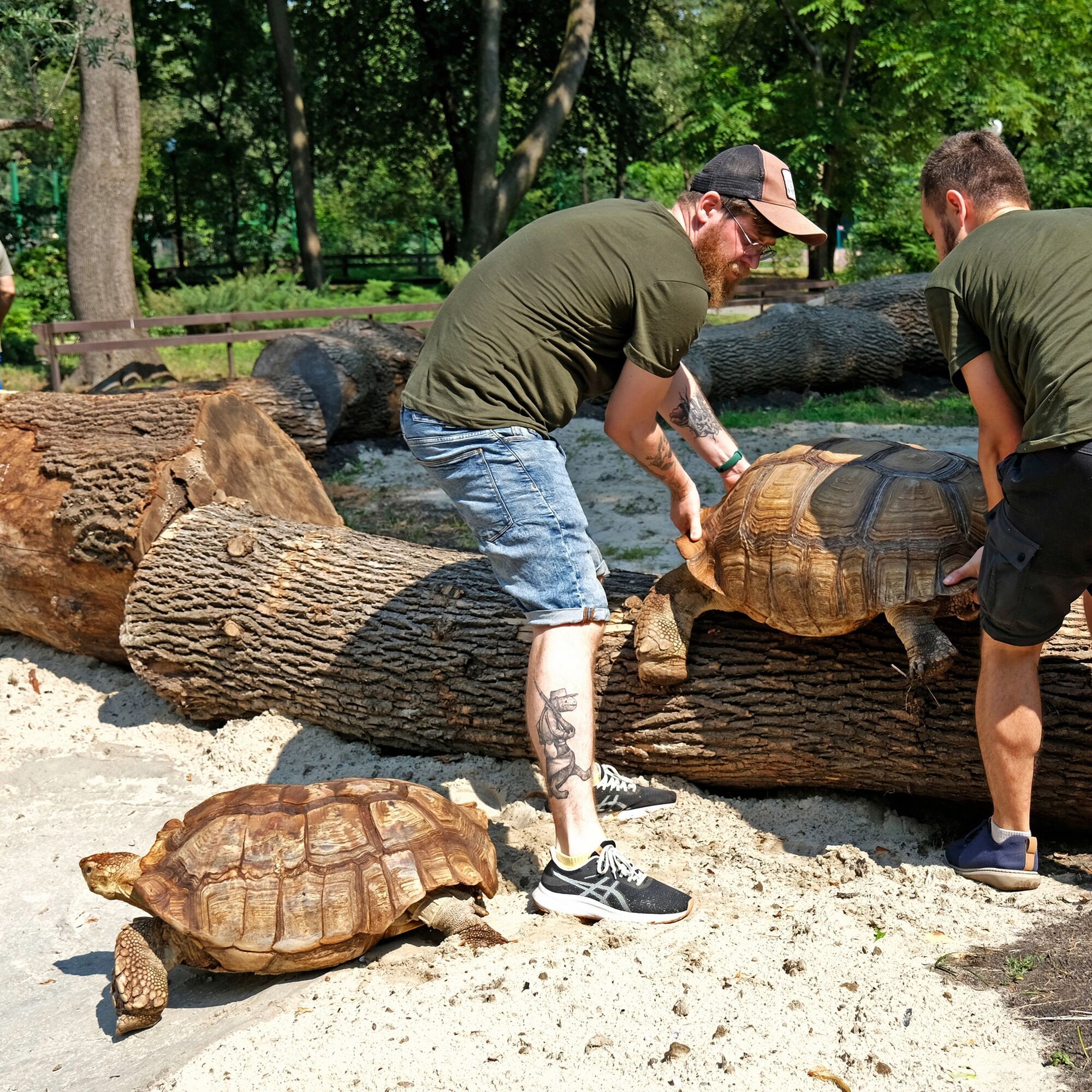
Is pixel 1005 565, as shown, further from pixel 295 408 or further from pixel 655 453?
pixel 295 408

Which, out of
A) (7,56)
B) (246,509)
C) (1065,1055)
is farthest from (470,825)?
(7,56)

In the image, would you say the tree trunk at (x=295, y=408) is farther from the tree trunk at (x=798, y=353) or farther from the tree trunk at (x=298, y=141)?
the tree trunk at (x=298, y=141)

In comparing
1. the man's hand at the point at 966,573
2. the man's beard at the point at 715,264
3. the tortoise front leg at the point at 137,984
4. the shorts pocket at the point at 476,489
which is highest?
the man's beard at the point at 715,264

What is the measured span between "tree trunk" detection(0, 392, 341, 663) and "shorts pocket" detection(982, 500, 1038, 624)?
3941 millimetres

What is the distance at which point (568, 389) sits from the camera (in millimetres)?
3613

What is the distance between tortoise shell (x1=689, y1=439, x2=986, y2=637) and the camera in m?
3.52

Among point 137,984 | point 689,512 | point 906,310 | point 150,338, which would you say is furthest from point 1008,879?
point 906,310

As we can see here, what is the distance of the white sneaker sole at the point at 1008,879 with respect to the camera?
333 centimetres

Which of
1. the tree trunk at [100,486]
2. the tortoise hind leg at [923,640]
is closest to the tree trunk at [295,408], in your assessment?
the tree trunk at [100,486]

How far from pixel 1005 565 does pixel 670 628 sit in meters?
1.25

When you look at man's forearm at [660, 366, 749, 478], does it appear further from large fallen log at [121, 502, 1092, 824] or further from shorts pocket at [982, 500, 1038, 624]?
shorts pocket at [982, 500, 1038, 624]

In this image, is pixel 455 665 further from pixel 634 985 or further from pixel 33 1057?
pixel 33 1057

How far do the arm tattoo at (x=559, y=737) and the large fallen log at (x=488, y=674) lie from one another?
0.72 m

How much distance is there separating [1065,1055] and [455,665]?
256cm
